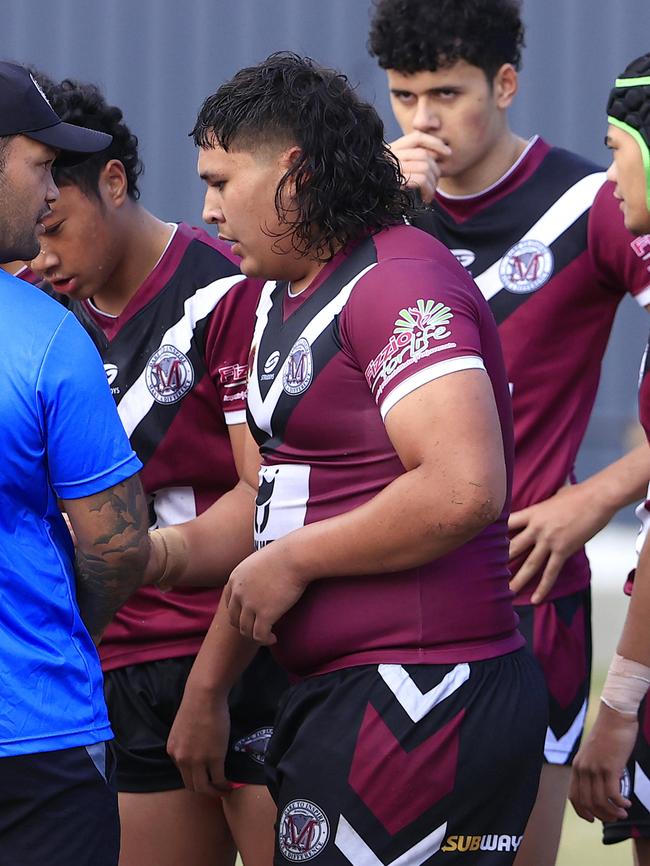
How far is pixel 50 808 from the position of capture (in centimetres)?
214

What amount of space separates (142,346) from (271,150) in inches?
28.2

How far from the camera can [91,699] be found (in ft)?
7.23

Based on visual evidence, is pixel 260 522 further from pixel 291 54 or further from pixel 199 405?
pixel 291 54

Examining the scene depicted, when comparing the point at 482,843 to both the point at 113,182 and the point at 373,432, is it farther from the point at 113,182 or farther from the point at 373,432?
the point at 113,182

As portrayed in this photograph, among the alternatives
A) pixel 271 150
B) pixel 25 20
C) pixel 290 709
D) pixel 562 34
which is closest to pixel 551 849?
pixel 290 709

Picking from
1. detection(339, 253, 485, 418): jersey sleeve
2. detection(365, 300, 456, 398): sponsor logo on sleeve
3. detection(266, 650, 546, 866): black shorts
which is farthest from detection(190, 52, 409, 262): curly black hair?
detection(266, 650, 546, 866): black shorts

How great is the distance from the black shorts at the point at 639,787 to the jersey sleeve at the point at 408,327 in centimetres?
98

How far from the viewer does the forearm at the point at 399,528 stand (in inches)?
83.3

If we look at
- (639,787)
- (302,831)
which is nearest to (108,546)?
(302,831)

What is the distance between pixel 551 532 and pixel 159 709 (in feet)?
3.03

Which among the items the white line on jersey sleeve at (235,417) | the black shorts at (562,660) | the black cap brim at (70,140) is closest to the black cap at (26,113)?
the black cap brim at (70,140)

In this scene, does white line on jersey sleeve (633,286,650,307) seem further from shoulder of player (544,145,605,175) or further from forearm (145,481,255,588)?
forearm (145,481,255,588)

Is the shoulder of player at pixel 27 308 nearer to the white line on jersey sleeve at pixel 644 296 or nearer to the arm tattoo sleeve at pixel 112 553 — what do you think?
the arm tattoo sleeve at pixel 112 553

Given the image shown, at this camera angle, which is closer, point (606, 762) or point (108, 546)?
point (108, 546)
